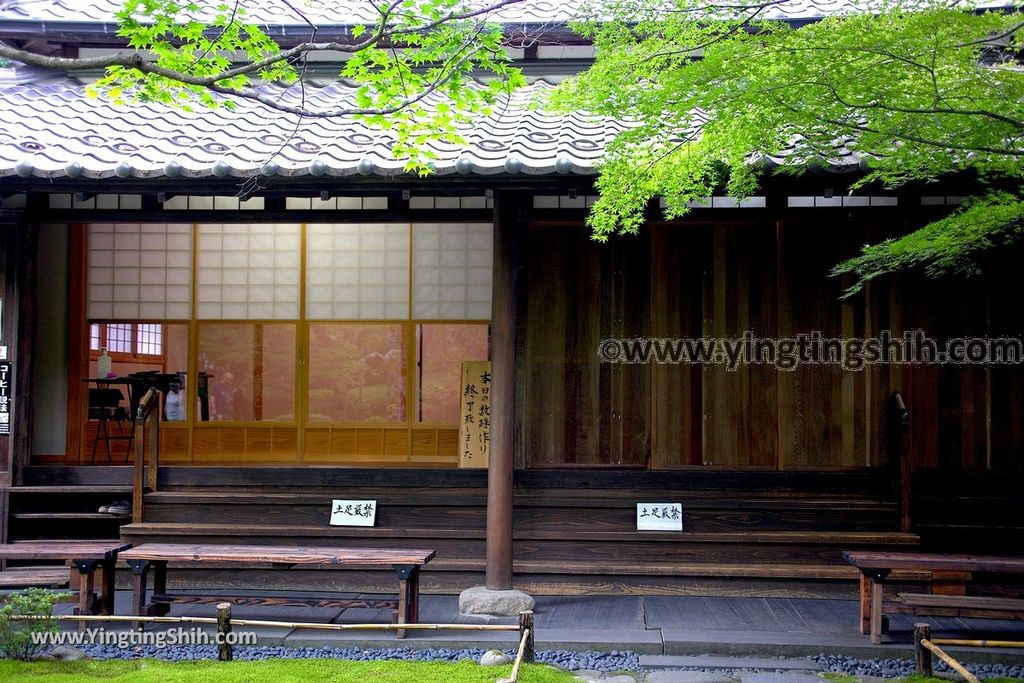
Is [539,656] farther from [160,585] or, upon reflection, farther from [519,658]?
[160,585]

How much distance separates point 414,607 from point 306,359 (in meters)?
4.32

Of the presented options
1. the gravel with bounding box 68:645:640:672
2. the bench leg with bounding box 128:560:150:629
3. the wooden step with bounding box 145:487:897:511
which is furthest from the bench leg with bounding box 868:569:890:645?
the bench leg with bounding box 128:560:150:629

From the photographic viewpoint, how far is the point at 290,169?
734 cm

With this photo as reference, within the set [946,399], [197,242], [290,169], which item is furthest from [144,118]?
[946,399]

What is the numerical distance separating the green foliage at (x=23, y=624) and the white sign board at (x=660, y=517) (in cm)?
497

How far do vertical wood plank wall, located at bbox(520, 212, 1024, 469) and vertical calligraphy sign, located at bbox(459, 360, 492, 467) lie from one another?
106 cm

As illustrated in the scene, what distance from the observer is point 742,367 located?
9086mm

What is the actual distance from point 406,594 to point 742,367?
403 centimetres

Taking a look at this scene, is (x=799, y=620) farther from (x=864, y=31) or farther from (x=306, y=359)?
(x=306, y=359)

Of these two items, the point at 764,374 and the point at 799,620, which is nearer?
the point at 799,620

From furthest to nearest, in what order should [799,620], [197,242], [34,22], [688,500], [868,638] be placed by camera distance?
1. [197,242]
2. [34,22]
3. [688,500]
4. [799,620]
5. [868,638]

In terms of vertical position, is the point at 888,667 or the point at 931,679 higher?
the point at 931,679

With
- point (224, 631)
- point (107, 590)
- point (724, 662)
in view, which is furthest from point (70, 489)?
point (724, 662)

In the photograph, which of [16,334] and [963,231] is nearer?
[963,231]
